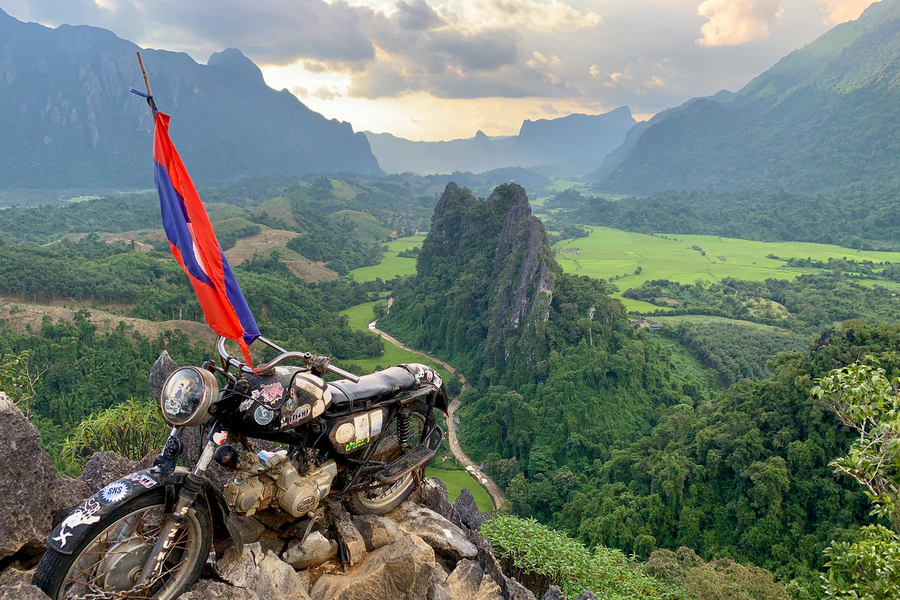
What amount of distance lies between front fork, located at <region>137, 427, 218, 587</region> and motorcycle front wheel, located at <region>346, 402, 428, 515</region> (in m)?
1.75

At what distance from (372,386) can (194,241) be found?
6.47ft

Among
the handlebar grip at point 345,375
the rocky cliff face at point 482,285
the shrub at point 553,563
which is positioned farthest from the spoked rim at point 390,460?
the rocky cliff face at point 482,285

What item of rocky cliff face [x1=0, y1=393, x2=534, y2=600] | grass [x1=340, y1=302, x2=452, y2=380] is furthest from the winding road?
rocky cliff face [x1=0, y1=393, x2=534, y2=600]

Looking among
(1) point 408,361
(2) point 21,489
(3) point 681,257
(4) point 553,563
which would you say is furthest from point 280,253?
(2) point 21,489

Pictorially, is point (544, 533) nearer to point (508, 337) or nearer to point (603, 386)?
point (603, 386)

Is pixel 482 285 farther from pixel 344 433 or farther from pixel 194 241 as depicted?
pixel 194 241

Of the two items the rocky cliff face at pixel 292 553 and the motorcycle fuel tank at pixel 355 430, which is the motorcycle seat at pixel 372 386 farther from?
the rocky cliff face at pixel 292 553

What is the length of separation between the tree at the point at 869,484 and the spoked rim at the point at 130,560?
5127mm

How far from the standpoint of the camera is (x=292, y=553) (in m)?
4.25

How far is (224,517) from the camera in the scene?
3.62m

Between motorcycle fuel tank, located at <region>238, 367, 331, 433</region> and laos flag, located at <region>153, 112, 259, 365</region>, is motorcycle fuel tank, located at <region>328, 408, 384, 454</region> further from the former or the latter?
laos flag, located at <region>153, 112, 259, 365</region>

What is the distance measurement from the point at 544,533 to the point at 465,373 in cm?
3761

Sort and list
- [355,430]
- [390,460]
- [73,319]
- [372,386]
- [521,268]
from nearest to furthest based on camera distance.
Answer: [355,430]
[372,386]
[390,460]
[73,319]
[521,268]

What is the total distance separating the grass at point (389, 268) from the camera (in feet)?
262
